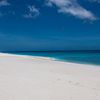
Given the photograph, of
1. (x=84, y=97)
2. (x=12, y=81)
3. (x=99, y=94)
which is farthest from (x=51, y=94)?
(x=12, y=81)

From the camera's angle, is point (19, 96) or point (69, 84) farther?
point (69, 84)

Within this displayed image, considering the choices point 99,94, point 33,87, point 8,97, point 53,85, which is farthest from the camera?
point 53,85

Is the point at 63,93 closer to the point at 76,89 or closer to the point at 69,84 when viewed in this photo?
the point at 76,89

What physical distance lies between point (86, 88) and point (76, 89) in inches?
15.5

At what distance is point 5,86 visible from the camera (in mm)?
6512

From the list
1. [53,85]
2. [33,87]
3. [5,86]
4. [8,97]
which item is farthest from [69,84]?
[8,97]

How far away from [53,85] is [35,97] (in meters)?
1.55

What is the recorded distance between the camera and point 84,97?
19.1 feet

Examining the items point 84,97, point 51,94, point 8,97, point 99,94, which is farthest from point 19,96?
point 99,94

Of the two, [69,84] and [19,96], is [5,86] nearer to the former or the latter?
[19,96]

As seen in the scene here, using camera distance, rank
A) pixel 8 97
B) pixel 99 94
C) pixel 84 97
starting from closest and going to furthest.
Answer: pixel 8 97 → pixel 84 97 → pixel 99 94

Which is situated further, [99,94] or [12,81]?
[12,81]

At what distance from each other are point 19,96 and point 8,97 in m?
0.27

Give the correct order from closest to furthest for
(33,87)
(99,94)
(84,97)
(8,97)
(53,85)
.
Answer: (8,97) < (84,97) < (99,94) < (33,87) < (53,85)
